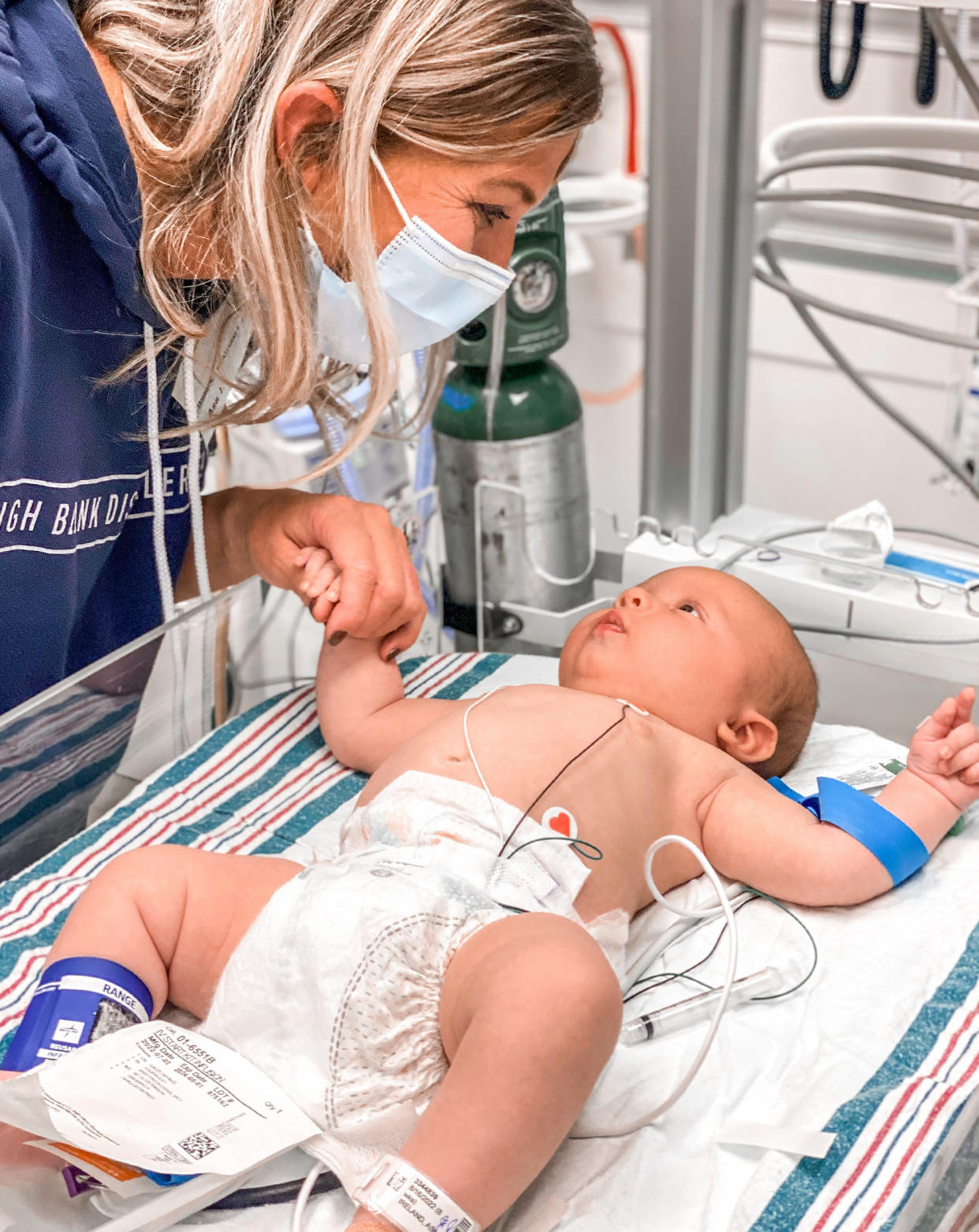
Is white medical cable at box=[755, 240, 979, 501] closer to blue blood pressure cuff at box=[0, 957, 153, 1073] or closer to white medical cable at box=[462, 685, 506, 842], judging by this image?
white medical cable at box=[462, 685, 506, 842]

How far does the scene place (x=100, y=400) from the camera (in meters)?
1.12

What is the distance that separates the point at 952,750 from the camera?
1.11 meters

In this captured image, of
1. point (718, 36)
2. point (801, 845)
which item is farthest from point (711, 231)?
point (801, 845)

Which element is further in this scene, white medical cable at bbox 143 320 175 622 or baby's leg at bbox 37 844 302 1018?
white medical cable at bbox 143 320 175 622

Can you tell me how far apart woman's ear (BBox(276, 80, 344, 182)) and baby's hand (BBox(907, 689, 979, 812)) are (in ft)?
2.25

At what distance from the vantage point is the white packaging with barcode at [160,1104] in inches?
Result: 31.9

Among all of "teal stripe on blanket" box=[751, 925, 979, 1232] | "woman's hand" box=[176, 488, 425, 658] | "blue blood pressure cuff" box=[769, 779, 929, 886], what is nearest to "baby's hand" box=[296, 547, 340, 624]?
"woman's hand" box=[176, 488, 425, 658]

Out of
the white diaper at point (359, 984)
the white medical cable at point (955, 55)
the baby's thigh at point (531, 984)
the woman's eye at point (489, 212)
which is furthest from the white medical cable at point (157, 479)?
the white medical cable at point (955, 55)

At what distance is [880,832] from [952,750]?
0.32 feet

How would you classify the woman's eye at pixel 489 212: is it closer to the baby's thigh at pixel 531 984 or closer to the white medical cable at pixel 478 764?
the white medical cable at pixel 478 764

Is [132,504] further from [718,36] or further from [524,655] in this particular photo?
[718,36]

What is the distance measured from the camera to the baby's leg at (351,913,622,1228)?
777 millimetres

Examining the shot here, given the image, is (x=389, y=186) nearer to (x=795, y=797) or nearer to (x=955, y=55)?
(x=795, y=797)

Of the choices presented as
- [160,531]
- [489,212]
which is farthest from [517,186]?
[160,531]
